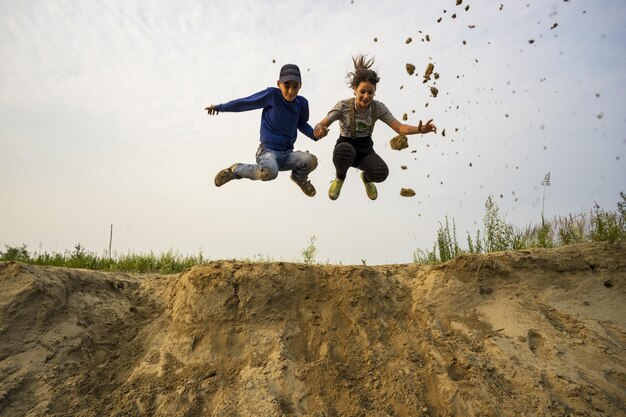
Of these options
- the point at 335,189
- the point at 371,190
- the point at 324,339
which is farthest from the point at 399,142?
the point at 324,339

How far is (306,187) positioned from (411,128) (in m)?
1.53

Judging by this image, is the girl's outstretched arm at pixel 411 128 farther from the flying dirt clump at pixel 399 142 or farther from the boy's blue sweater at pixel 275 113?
the boy's blue sweater at pixel 275 113

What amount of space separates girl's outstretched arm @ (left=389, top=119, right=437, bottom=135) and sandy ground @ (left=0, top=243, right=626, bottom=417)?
1592 millimetres

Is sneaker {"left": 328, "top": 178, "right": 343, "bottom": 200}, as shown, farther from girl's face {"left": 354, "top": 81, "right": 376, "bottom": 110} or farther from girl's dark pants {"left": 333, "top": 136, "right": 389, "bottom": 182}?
girl's face {"left": 354, "top": 81, "right": 376, "bottom": 110}

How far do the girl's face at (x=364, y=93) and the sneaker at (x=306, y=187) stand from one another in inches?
47.2

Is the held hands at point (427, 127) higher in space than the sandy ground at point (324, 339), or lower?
higher

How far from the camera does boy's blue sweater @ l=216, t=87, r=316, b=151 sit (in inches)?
233

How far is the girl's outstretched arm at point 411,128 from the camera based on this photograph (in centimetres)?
542

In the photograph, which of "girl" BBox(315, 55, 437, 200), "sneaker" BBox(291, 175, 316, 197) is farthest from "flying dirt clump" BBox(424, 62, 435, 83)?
"sneaker" BBox(291, 175, 316, 197)

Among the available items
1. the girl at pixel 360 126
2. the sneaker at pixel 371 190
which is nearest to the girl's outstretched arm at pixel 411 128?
the girl at pixel 360 126

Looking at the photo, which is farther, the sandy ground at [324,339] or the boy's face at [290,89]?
the boy's face at [290,89]

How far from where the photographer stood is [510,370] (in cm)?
387

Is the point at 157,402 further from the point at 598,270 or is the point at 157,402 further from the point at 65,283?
the point at 598,270

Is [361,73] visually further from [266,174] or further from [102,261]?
[102,261]
